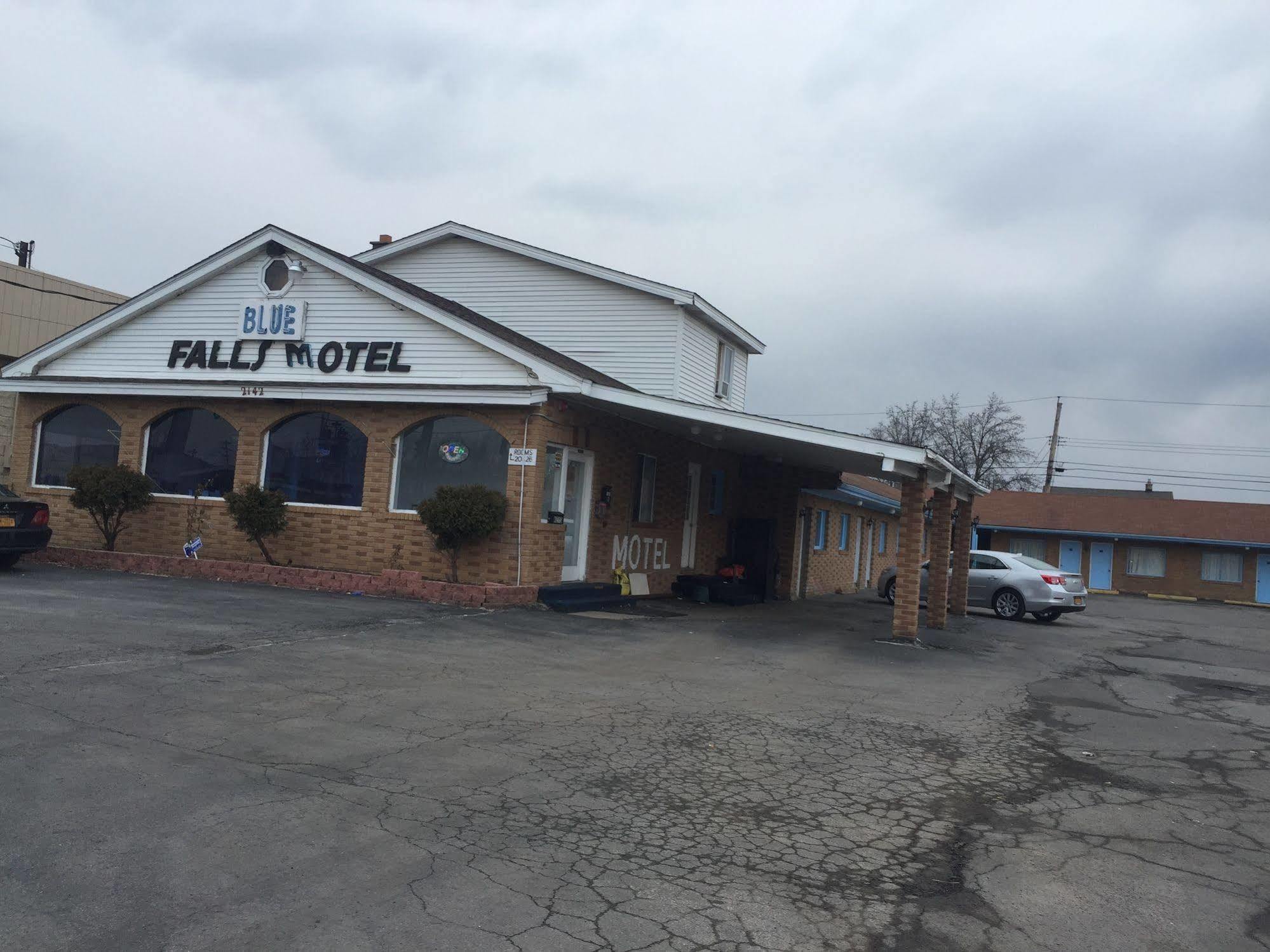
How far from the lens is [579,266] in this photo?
21375 mm

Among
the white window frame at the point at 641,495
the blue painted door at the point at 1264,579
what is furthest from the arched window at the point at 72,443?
the blue painted door at the point at 1264,579

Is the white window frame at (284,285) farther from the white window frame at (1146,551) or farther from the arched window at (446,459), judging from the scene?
the white window frame at (1146,551)

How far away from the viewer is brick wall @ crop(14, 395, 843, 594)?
1551 cm

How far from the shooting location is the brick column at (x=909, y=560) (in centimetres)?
1498

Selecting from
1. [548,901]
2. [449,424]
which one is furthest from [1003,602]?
[548,901]

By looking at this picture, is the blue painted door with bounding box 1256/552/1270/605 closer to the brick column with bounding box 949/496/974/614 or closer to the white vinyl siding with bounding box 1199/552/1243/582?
the white vinyl siding with bounding box 1199/552/1243/582

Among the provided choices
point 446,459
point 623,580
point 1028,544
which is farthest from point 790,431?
point 1028,544

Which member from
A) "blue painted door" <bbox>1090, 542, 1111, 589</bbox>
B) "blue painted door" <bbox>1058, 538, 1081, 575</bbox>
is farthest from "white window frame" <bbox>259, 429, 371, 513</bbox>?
"blue painted door" <bbox>1090, 542, 1111, 589</bbox>

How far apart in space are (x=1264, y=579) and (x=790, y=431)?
120 ft

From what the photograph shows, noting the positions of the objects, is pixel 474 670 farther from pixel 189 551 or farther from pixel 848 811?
pixel 189 551

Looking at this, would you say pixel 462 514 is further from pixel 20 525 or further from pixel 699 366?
pixel 699 366

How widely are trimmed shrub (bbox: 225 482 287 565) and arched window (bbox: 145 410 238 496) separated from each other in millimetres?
1389

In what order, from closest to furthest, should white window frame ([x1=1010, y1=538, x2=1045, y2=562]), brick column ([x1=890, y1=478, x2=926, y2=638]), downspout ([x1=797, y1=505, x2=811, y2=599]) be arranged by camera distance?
brick column ([x1=890, y1=478, x2=926, y2=638])
downspout ([x1=797, y1=505, x2=811, y2=599])
white window frame ([x1=1010, y1=538, x2=1045, y2=562])

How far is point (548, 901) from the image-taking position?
436cm
